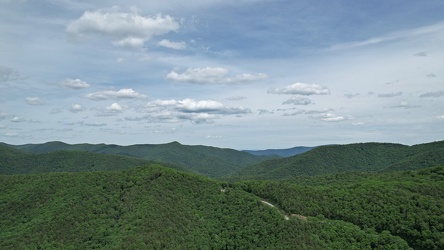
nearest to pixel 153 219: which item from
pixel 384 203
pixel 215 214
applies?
pixel 215 214

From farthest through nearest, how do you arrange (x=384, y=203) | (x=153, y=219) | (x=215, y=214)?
(x=215, y=214) → (x=153, y=219) → (x=384, y=203)

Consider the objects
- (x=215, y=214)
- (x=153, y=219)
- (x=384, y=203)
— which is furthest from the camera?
(x=215, y=214)

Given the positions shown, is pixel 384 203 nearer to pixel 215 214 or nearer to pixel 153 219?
pixel 215 214

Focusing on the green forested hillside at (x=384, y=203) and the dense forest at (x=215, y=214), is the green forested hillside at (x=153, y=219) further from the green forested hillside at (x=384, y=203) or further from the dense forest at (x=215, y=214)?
the green forested hillside at (x=384, y=203)

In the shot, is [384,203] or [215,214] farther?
[215,214]

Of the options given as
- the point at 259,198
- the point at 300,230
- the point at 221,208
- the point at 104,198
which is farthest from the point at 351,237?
the point at 104,198

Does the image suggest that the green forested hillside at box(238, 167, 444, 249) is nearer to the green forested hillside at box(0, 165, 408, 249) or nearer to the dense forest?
the dense forest
